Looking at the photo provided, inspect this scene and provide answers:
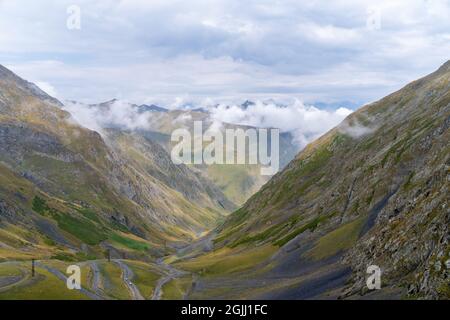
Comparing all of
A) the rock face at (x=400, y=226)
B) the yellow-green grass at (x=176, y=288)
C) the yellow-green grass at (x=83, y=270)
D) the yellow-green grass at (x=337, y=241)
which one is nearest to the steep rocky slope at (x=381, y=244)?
the rock face at (x=400, y=226)

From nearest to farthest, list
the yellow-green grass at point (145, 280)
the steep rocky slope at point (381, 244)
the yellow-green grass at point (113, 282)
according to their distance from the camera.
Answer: the steep rocky slope at point (381, 244)
the yellow-green grass at point (113, 282)
the yellow-green grass at point (145, 280)

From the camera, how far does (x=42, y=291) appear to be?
420ft

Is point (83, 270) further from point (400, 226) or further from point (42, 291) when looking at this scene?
point (400, 226)

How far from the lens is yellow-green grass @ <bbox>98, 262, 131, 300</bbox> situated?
482 ft

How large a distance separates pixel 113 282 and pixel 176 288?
849 inches

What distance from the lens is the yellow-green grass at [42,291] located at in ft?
399

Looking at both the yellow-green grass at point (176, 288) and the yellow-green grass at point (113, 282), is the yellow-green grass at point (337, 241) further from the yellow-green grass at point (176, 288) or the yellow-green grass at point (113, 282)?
the yellow-green grass at point (113, 282)

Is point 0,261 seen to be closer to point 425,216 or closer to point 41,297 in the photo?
point 41,297

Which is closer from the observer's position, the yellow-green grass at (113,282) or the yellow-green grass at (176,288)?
the yellow-green grass at (113,282)

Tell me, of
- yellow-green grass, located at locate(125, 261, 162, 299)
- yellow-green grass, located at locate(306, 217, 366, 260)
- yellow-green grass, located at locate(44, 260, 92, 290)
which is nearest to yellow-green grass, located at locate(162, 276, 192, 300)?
yellow-green grass, located at locate(125, 261, 162, 299)

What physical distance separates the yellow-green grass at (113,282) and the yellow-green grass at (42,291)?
13839mm

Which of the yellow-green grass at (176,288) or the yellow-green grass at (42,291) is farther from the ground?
the yellow-green grass at (42,291)

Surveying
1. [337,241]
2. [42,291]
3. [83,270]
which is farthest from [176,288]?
[337,241]
